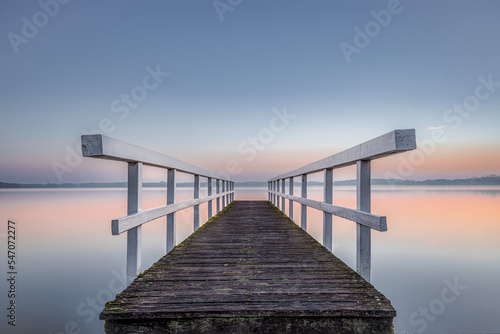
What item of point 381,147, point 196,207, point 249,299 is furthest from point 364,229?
point 196,207

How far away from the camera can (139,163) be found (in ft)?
7.74

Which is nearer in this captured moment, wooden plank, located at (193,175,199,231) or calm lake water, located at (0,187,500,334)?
wooden plank, located at (193,175,199,231)

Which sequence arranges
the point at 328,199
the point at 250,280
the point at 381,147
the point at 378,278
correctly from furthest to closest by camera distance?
1. the point at 378,278
2. the point at 328,199
3. the point at 250,280
4. the point at 381,147

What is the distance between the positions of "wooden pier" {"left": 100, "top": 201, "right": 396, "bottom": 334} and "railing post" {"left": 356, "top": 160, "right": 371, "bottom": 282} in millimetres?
94

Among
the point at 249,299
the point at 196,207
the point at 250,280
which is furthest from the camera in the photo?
the point at 196,207

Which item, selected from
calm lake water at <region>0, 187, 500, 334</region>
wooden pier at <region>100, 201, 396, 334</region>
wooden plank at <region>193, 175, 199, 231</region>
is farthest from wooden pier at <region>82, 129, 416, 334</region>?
calm lake water at <region>0, 187, 500, 334</region>

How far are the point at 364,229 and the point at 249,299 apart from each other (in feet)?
3.73

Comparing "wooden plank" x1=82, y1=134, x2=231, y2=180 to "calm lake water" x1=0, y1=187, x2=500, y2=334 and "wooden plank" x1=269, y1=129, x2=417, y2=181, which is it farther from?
"calm lake water" x1=0, y1=187, x2=500, y2=334

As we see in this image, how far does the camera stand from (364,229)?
2.37 metres

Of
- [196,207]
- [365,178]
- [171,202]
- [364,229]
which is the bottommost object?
[196,207]

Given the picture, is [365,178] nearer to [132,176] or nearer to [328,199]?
[328,199]

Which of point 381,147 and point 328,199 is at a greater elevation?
point 381,147

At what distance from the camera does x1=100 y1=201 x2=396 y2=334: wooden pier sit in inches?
66.0

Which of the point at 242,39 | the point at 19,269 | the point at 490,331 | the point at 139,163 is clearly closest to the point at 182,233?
the point at 19,269
